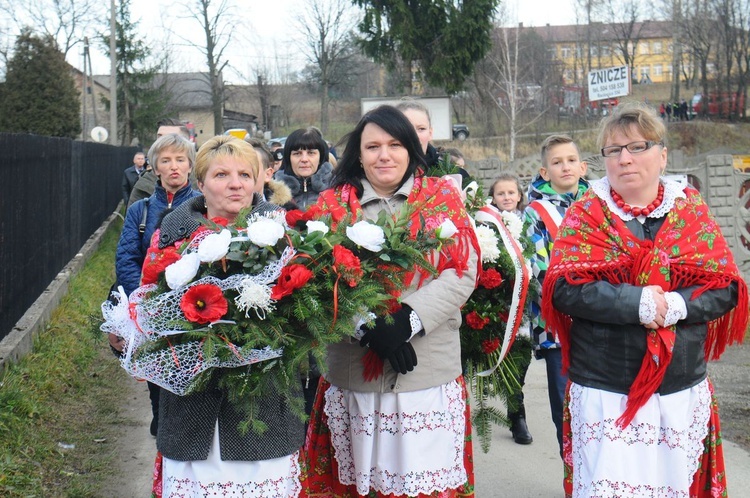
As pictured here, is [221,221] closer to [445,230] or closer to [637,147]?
[445,230]

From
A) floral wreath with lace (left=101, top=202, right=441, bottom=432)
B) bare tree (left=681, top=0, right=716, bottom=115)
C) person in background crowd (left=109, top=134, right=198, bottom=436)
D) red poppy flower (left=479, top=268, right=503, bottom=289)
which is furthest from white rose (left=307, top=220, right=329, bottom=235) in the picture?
bare tree (left=681, top=0, right=716, bottom=115)

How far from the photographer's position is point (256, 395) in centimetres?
301

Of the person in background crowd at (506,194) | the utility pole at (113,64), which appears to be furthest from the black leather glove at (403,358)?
the utility pole at (113,64)

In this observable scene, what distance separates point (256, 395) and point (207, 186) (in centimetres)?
95

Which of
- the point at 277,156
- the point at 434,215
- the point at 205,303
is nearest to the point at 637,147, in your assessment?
the point at 434,215

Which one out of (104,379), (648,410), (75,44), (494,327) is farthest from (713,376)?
(75,44)

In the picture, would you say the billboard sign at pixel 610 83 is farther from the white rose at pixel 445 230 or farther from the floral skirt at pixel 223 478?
the floral skirt at pixel 223 478

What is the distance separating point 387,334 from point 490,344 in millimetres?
1051

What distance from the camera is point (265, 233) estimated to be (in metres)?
2.92

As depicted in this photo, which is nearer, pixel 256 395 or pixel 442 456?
pixel 256 395

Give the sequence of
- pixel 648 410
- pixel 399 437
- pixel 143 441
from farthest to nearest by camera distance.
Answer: pixel 143 441
pixel 399 437
pixel 648 410

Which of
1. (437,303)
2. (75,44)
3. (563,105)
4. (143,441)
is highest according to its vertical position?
(75,44)

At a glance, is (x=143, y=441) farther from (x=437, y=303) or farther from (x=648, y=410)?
(x=648, y=410)

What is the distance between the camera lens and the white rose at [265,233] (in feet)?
9.58
